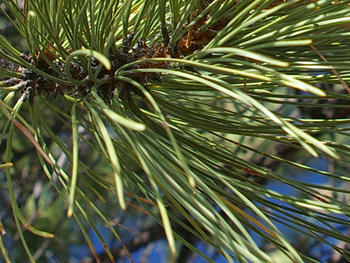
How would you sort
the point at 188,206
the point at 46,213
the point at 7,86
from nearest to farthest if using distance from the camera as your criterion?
the point at 188,206
the point at 7,86
the point at 46,213

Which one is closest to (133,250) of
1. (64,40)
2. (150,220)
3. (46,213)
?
(150,220)

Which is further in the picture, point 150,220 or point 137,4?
point 150,220

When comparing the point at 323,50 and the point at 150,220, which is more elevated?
the point at 323,50

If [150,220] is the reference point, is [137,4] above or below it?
above

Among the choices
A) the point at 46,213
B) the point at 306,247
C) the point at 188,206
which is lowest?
the point at 306,247

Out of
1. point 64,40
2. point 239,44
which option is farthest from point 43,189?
point 239,44

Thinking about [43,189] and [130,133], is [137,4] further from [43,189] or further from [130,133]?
[43,189]

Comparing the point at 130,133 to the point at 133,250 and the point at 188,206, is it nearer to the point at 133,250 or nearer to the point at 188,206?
the point at 188,206

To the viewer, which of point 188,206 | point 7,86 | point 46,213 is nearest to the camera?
point 188,206

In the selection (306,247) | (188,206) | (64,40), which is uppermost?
(64,40)
